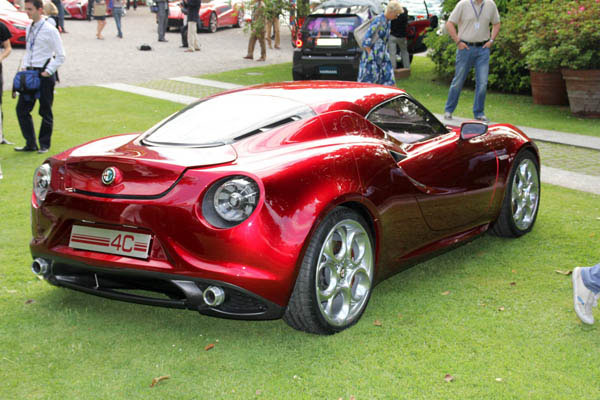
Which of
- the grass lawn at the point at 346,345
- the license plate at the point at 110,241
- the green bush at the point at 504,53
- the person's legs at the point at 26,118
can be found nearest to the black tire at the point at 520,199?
the grass lawn at the point at 346,345

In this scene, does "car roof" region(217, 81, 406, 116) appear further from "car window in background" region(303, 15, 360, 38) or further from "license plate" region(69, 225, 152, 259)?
"car window in background" region(303, 15, 360, 38)

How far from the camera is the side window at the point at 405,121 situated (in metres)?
4.75

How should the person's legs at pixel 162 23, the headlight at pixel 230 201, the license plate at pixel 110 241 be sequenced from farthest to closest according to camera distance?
1. the person's legs at pixel 162 23
2. the license plate at pixel 110 241
3. the headlight at pixel 230 201

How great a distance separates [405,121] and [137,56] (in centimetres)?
1789

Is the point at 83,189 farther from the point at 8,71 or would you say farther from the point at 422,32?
the point at 422,32

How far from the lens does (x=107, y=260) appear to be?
3791 millimetres

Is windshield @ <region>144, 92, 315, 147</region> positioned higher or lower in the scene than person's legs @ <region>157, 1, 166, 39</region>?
lower

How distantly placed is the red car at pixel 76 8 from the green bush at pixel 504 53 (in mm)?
19991

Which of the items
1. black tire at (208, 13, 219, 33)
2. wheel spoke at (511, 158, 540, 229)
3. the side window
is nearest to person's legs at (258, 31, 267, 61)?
black tire at (208, 13, 219, 33)

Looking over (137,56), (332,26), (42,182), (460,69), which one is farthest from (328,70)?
(42,182)

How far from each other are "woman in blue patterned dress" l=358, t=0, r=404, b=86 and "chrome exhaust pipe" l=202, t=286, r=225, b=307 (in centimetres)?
660

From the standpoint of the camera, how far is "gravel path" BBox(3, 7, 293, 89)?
1781cm

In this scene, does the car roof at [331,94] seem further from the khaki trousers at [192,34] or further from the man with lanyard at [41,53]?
the khaki trousers at [192,34]

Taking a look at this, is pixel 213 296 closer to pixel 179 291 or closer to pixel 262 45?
pixel 179 291
